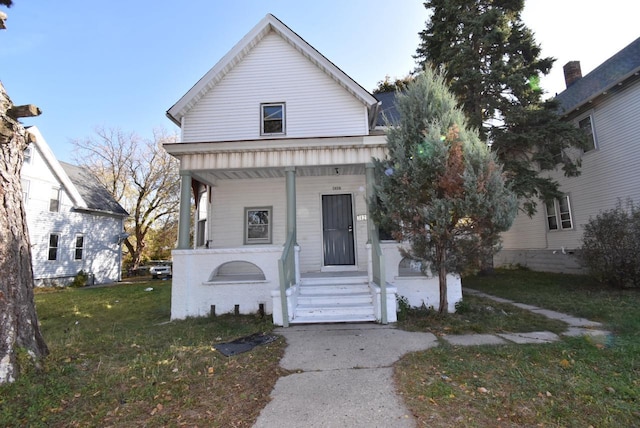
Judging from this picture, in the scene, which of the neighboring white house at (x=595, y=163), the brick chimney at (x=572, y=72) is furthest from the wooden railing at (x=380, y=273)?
the brick chimney at (x=572, y=72)

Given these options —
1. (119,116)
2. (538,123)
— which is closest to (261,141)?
(538,123)

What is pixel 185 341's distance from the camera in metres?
4.98

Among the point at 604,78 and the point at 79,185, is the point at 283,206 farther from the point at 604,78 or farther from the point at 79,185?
Result: the point at 79,185

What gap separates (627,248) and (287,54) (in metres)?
10.5

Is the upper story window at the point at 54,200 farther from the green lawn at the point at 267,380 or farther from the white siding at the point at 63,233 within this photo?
the green lawn at the point at 267,380

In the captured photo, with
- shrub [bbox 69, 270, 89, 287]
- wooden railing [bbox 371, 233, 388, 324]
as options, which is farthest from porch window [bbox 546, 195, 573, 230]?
shrub [bbox 69, 270, 89, 287]

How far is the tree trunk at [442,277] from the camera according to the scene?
5.90 metres

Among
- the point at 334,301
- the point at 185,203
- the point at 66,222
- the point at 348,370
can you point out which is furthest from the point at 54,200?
Answer: the point at 348,370

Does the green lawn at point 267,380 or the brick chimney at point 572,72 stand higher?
the brick chimney at point 572,72

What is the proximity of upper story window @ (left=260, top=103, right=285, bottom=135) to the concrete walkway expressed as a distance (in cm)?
551

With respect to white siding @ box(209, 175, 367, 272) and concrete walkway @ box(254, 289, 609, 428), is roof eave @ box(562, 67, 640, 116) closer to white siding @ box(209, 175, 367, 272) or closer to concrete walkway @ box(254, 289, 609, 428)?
concrete walkway @ box(254, 289, 609, 428)

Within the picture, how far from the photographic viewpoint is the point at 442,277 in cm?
613

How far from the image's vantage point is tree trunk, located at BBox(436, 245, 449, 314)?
590cm

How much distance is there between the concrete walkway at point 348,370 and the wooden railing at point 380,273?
319mm
